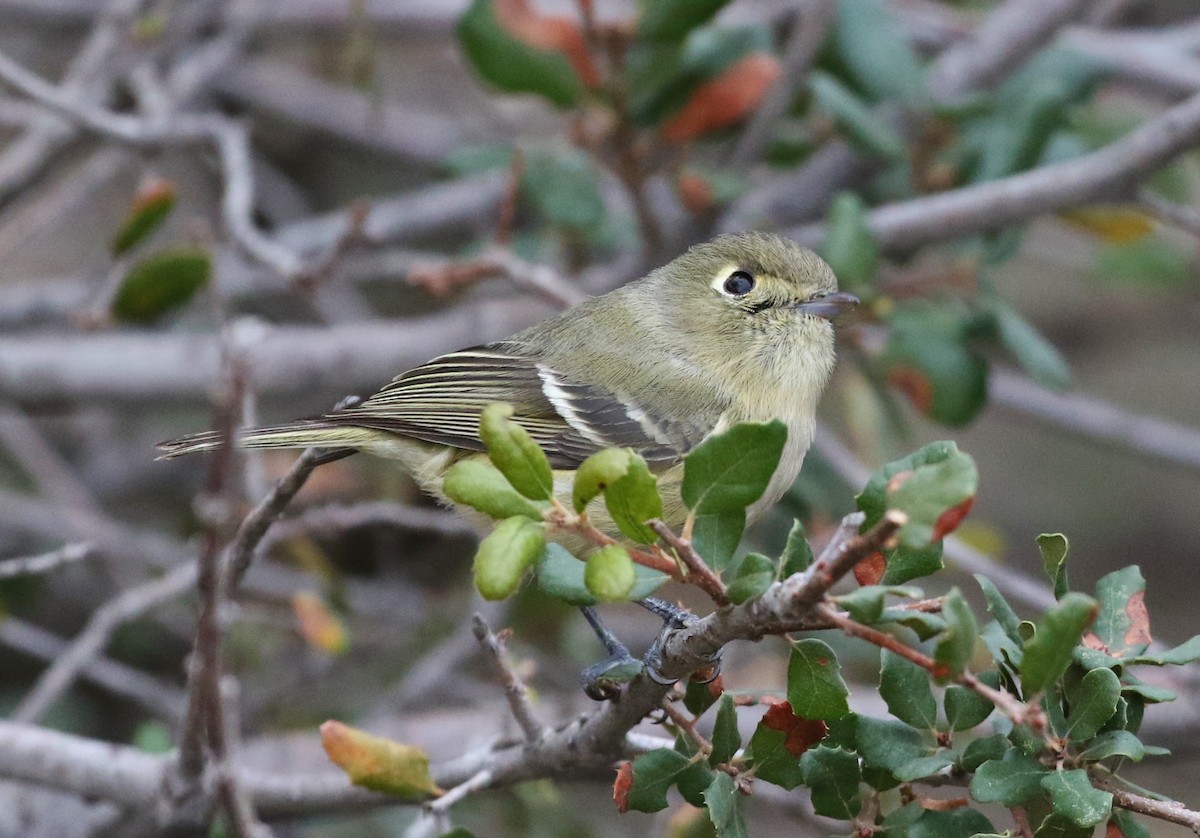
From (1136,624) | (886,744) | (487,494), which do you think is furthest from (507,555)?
(1136,624)

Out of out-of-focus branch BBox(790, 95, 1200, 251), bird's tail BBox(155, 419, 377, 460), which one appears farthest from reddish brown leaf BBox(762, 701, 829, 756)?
out-of-focus branch BBox(790, 95, 1200, 251)

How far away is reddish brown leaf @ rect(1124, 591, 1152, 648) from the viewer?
1.33 metres

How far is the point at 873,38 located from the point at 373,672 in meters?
2.00

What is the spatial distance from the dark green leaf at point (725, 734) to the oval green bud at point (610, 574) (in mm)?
247

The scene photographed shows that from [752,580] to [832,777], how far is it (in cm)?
29

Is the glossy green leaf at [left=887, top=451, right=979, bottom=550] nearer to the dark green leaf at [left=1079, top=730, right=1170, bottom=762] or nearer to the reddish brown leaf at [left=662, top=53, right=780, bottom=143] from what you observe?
the dark green leaf at [left=1079, top=730, right=1170, bottom=762]

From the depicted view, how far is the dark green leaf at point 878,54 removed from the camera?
3.05 meters

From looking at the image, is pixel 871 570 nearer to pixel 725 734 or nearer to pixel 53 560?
pixel 725 734

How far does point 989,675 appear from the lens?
1.32 meters

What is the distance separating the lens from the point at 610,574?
3.79 ft

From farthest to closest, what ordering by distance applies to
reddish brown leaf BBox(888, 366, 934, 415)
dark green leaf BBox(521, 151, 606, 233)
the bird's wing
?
1. dark green leaf BBox(521, 151, 606, 233)
2. reddish brown leaf BBox(888, 366, 934, 415)
3. the bird's wing

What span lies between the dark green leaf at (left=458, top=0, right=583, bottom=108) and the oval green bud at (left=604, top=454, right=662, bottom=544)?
184 cm

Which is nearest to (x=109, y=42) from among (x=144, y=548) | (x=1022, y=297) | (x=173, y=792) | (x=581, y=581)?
(x=144, y=548)

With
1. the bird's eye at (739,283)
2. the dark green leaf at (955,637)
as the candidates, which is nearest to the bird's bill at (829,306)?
the bird's eye at (739,283)
